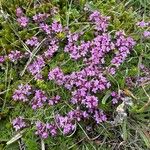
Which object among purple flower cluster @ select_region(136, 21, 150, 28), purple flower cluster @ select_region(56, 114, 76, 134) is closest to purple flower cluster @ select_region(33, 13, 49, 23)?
purple flower cluster @ select_region(136, 21, 150, 28)

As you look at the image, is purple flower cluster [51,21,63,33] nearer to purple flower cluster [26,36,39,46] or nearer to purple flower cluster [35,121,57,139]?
purple flower cluster [26,36,39,46]

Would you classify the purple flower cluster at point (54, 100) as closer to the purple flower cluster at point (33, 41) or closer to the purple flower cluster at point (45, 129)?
the purple flower cluster at point (45, 129)

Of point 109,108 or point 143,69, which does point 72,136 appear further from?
point 143,69

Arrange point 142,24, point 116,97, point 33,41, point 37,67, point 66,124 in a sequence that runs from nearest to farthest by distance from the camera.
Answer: point 66,124
point 116,97
point 37,67
point 33,41
point 142,24

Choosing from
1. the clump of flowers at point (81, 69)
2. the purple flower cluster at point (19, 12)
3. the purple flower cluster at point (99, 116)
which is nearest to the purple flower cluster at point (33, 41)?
the clump of flowers at point (81, 69)

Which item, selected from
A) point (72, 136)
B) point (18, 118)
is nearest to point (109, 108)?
point (72, 136)

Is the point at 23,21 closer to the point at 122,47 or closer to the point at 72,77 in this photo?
the point at 72,77

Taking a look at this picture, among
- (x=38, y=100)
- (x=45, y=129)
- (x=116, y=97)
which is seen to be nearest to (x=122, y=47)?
(x=116, y=97)
